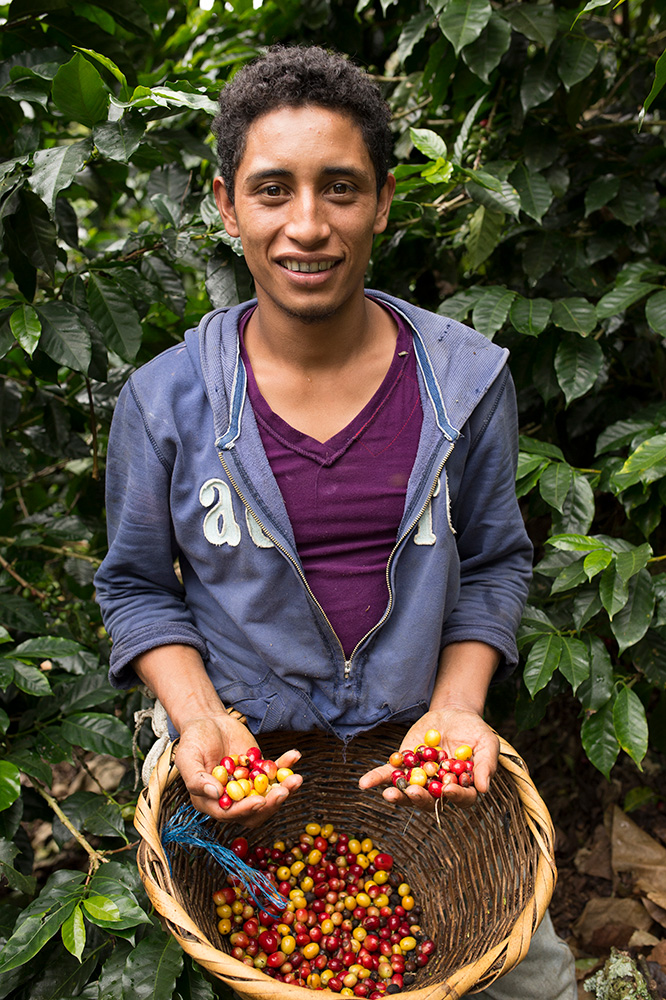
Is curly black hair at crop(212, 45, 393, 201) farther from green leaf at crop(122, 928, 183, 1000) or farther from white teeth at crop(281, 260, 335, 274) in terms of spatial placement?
green leaf at crop(122, 928, 183, 1000)

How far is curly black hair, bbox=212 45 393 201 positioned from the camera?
1.45 m

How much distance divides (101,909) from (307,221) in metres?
1.28

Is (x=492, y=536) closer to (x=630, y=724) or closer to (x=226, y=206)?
(x=630, y=724)

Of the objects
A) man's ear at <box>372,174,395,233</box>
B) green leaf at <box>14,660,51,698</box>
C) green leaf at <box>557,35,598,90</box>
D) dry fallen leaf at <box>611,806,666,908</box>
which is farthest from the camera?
dry fallen leaf at <box>611,806,666,908</box>

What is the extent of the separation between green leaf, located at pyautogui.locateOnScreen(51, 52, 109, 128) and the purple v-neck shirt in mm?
565

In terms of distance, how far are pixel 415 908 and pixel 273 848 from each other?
349 millimetres

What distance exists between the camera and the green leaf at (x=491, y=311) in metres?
2.05

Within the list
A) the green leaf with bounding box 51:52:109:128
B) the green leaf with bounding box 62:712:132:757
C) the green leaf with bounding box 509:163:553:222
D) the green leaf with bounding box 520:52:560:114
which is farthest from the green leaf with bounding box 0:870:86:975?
the green leaf with bounding box 520:52:560:114

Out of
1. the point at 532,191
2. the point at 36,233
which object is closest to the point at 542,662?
the point at 532,191

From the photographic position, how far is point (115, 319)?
1903mm

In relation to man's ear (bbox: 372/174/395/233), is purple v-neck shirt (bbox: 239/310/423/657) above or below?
below

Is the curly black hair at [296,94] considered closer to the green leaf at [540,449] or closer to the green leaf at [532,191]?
the green leaf at [532,191]

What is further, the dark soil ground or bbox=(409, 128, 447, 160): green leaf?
the dark soil ground

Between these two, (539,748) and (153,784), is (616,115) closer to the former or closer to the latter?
(539,748)
